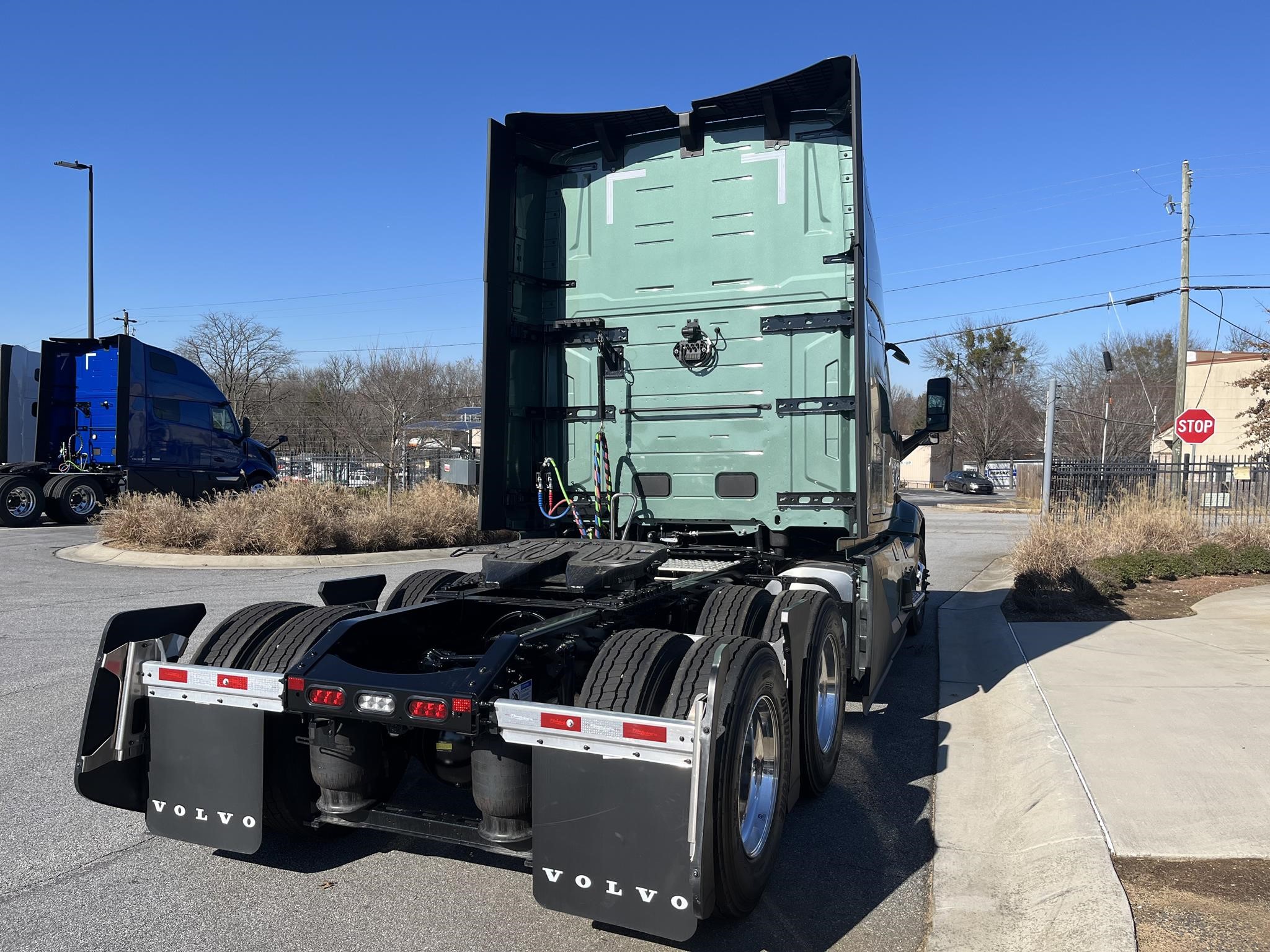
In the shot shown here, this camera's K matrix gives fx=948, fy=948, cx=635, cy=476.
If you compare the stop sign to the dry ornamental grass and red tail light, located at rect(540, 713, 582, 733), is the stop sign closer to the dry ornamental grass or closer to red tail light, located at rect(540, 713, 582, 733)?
the dry ornamental grass

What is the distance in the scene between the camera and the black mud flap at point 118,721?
3531 mm

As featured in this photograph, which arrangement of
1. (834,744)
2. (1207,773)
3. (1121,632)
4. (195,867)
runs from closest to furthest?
1. (195,867)
2. (1207,773)
3. (834,744)
4. (1121,632)

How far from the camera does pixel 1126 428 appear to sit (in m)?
48.7

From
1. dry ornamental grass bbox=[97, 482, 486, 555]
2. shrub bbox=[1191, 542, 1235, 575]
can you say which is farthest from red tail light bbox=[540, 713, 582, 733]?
dry ornamental grass bbox=[97, 482, 486, 555]

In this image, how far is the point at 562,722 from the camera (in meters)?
2.97

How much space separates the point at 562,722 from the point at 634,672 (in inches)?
16.3

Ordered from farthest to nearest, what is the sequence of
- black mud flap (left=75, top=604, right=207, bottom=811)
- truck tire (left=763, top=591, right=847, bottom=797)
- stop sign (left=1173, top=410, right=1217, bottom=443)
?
stop sign (left=1173, top=410, right=1217, bottom=443) < truck tire (left=763, top=591, right=847, bottom=797) < black mud flap (left=75, top=604, right=207, bottom=811)

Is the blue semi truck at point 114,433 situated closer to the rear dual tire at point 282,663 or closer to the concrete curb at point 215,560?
the concrete curb at point 215,560

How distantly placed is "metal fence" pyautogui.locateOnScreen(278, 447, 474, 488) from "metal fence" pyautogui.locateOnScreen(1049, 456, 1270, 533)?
12461 millimetres

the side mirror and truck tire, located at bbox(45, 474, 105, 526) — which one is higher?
the side mirror

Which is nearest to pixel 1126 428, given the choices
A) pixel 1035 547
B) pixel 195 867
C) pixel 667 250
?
pixel 1035 547

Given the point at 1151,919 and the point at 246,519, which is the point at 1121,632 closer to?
the point at 1151,919

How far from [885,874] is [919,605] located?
5.31 metres

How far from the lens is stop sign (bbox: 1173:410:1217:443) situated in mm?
20281
